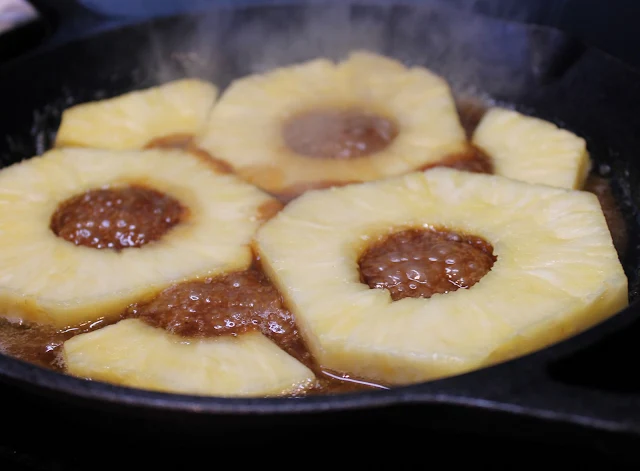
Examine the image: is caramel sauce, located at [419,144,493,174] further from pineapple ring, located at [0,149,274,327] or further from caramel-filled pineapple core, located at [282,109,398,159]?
pineapple ring, located at [0,149,274,327]

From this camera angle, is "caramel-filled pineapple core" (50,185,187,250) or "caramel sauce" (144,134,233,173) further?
"caramel sauce" (144,134,233,173)

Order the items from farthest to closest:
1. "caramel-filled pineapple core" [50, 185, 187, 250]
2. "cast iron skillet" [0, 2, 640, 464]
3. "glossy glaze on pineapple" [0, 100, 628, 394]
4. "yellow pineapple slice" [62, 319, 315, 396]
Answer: "caramel-filled pineapple core" [50, 185, 187, 250] → "glossy glaze on pineapple" [0, 100, 628, 394] → "yellow pineapple slice" [62, 319, 315, 396] → "cast iron skillet" [0, 2, 640, 464]

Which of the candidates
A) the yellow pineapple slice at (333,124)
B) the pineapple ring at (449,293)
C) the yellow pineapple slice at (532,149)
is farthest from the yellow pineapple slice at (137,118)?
the yellow pineapple slice at (532,149)

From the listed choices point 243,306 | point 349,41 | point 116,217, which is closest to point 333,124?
point 349,41

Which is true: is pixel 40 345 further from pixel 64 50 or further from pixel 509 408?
pixel 64 50

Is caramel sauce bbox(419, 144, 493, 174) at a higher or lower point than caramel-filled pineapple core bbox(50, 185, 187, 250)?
higher

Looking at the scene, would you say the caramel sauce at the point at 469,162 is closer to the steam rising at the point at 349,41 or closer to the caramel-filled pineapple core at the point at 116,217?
the steam rising at the point at 349,41

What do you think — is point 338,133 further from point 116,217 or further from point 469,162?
point 116,217

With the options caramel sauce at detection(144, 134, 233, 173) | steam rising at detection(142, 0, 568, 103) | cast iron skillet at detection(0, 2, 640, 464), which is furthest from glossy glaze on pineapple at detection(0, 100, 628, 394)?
steam rising at detection(142, 0, 568, 103)

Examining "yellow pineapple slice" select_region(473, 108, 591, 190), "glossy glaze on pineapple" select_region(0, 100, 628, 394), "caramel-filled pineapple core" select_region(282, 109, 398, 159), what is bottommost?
"glossy glaze on pineapple" select_region(0, 100, 628, 394)
